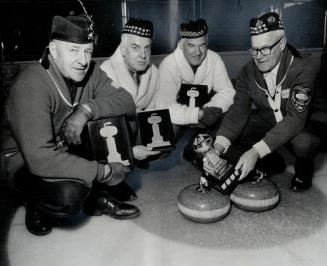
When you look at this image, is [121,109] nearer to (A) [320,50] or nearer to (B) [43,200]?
(B) [43,200]

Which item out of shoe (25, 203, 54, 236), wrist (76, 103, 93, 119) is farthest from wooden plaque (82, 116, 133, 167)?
shoe (25, 203, 54, 236)

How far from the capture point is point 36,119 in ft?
5.56

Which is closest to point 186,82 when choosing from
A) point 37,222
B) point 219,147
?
point 219,147

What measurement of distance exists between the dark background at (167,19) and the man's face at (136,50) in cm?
342

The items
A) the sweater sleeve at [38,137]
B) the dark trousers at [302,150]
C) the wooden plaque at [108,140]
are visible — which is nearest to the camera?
the sweater sleeve at [38,137]

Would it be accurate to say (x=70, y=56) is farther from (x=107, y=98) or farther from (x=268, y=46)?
(x=268, y=46)

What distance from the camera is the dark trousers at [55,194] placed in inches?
69.7

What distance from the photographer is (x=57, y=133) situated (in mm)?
2025

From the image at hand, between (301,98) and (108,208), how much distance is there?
5.01 feet

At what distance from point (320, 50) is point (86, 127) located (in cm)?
598

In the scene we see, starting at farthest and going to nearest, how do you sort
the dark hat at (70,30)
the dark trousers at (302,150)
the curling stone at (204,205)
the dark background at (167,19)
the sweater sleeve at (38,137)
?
the dark background at (167,19) → the dark trousers at (302,150) → the curling stone at (204,205) → the dark hat at (70,30) → the sweater sleeve at (38,137)

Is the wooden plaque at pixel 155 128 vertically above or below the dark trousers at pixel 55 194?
above

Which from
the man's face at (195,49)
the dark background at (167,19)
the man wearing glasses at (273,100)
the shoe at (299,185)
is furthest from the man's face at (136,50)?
the dark background at (167,19)

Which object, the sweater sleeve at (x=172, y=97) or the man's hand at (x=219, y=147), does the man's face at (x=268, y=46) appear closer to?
the man's hand at (x=219, y=147)
